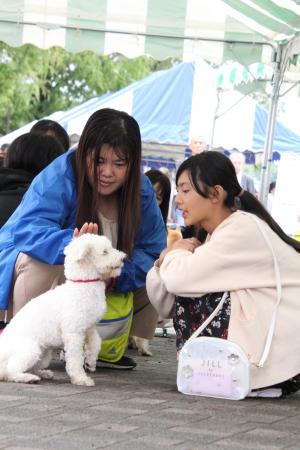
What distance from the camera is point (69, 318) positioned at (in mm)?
4539

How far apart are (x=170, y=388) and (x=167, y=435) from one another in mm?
1350

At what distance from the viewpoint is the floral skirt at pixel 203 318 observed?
173 inches

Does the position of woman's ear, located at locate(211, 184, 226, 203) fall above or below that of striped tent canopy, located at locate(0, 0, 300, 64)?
below

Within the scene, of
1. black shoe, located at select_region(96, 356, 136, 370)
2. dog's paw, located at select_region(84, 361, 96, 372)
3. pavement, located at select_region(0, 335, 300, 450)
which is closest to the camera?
pavement, located at select_region(0, 335, 300, 450)

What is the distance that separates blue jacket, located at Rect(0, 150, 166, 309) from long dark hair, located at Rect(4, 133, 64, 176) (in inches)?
32.3

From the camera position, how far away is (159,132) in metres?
17.8

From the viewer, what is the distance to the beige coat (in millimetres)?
4316

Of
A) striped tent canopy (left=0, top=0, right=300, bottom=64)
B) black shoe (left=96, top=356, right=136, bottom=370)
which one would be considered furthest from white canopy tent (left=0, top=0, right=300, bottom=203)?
black shoe (left=96, top=356, right=136, bottom=370)

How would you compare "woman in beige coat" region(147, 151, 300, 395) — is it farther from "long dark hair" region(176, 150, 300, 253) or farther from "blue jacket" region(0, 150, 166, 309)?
"blue jacket" region(0, 150, 166, 309)

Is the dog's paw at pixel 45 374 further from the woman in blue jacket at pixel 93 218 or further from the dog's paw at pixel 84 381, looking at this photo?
the woman in blue jacket at pixel 93 218

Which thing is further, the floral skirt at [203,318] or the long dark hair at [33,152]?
the long dark hair at [33,152]

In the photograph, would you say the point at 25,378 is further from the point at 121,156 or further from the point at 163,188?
the point at 163,188

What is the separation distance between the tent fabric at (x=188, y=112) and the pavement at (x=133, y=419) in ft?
43.6

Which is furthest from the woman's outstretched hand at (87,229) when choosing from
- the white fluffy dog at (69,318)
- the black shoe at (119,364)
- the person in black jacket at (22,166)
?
the person in black jacket at (22,166)
